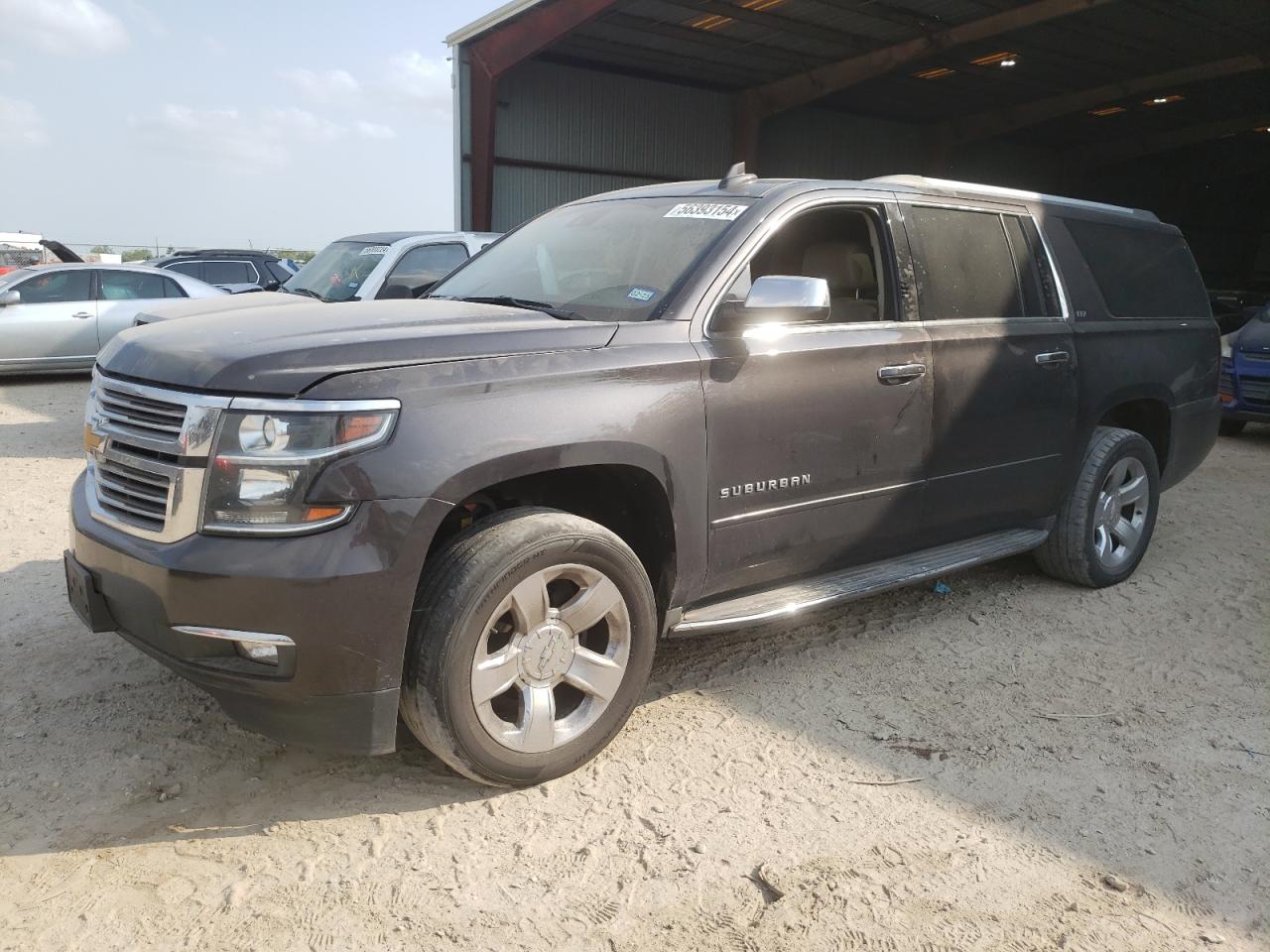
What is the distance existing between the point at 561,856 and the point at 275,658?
93 cm

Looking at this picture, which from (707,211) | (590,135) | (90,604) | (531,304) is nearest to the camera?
(90,604)

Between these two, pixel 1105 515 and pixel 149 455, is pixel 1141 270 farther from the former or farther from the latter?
pixel 149 455

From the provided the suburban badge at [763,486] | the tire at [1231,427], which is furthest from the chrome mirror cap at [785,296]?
the tire at [1231,427]

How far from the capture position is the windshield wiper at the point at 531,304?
3510 mm

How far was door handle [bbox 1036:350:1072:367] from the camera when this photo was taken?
178 inches

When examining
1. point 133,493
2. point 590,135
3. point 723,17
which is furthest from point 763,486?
point 590,135

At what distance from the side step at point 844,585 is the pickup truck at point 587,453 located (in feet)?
0.05

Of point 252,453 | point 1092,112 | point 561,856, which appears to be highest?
point 1092,112

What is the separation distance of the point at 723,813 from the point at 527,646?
0.76 m

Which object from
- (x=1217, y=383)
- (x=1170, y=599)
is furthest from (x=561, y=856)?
(x=1217, y=383)

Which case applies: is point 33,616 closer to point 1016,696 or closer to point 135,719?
point 135,719

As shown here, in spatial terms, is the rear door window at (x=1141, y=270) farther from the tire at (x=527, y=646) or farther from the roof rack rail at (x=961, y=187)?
the tire at (x=527, y=646)

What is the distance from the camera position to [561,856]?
280 cm

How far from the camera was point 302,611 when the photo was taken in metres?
2.63
